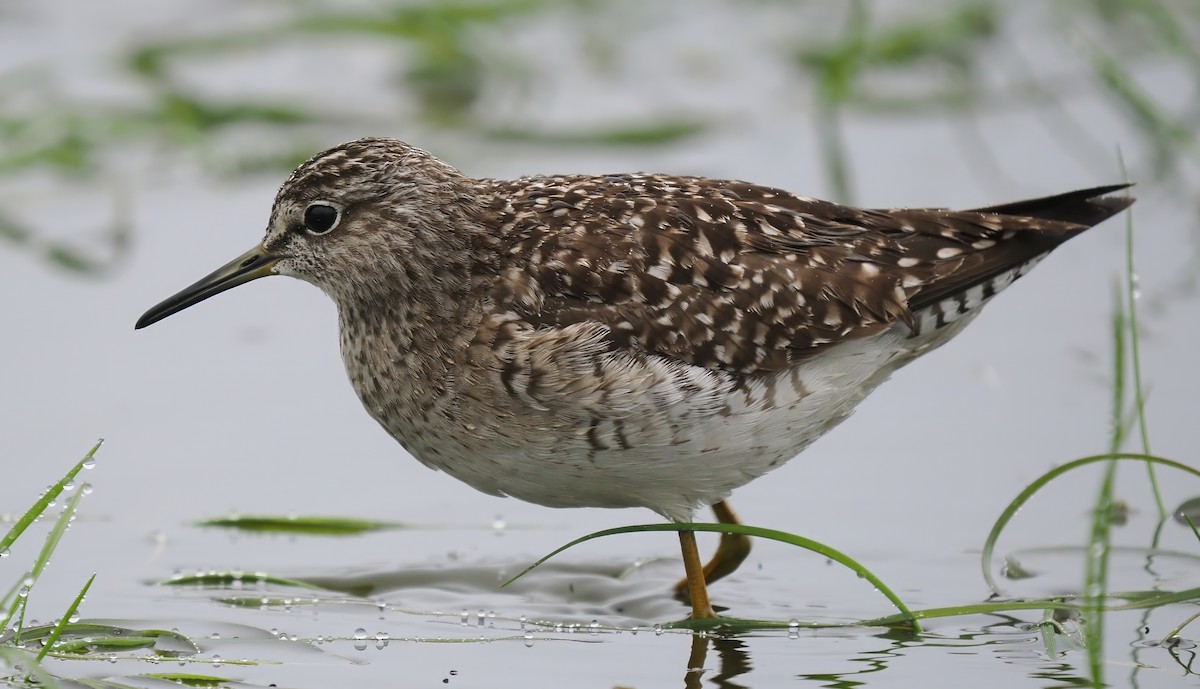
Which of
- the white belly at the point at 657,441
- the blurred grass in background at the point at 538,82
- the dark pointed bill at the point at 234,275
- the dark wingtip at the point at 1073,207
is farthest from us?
the blurred grass in background at the point at 538,82

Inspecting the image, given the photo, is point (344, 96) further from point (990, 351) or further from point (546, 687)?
point (546, 687)

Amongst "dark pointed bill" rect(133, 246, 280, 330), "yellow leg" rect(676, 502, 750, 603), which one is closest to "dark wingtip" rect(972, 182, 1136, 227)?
"yellow leg" rect(676, 502, 750, 603)

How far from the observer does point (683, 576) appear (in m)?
8.54

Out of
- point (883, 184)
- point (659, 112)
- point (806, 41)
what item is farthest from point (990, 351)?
point (806, 41)

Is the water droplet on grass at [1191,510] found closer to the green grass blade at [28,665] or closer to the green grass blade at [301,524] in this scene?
the green grass blade at [301,524]

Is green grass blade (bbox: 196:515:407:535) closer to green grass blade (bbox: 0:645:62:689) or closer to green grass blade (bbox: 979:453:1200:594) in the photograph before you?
green grass blade (bbox: 0:645:62:689)

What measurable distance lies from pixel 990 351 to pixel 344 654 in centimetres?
486

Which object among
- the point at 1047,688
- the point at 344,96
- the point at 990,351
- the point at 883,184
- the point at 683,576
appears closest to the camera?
the point at 1047,688

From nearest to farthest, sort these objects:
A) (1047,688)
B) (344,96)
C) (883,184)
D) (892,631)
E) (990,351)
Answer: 1. (1047,688)
2. (892,631)
3. (990,351)
4. (883,184)
5. (344,96)

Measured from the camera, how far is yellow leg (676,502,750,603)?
28.1 feet

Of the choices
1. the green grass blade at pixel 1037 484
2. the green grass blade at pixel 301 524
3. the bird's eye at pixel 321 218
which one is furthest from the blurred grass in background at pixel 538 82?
the green grass blade at pixel 1037 484

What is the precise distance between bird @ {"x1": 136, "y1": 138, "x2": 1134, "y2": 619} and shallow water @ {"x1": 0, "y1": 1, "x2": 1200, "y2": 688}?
0.63m

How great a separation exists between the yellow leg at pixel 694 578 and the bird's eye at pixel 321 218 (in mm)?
1980

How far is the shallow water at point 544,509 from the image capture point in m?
7.44
